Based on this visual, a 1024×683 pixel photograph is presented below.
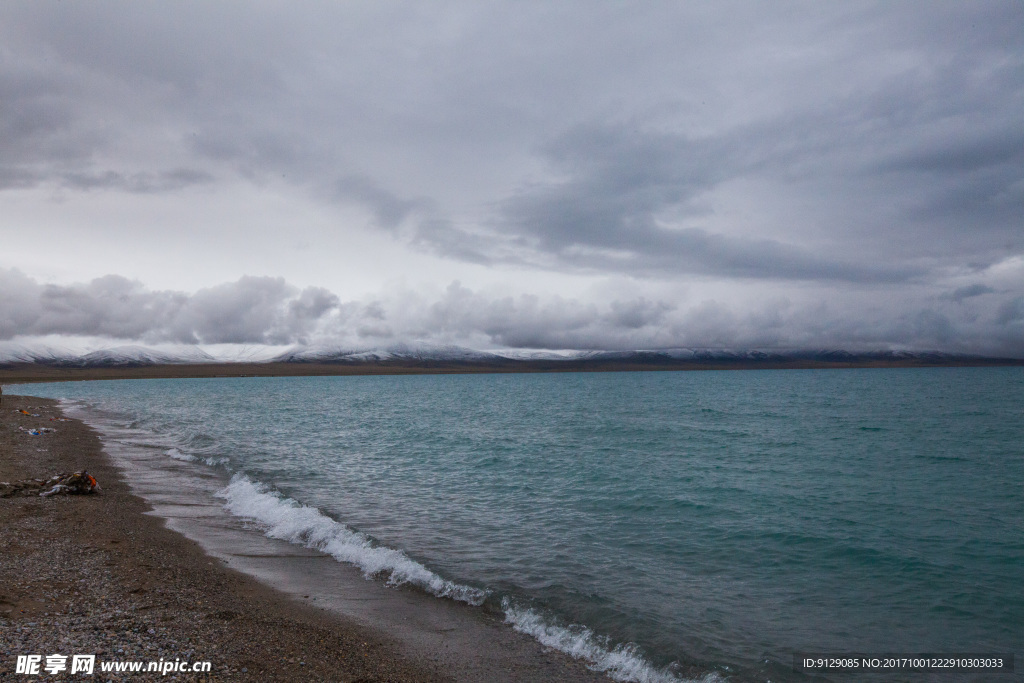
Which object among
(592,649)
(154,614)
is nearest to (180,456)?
(154,614)

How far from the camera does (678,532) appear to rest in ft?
57.1

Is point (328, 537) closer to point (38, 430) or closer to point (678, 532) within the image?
point (678, 532)

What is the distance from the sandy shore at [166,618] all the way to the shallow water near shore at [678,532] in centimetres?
268

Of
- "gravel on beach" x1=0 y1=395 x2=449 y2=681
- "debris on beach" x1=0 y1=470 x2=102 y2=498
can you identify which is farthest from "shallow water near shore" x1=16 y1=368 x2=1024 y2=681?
"debris on beach" x1=0 y1=470 x2=102 y2=498

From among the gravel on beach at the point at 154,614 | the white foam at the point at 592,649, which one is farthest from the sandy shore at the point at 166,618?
the white foam at the point at 592,649

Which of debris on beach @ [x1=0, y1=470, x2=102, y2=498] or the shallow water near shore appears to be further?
debris on beach @ [x1=0, y1=470, x2=102, y2=498]

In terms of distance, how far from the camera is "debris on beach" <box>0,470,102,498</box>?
720 inches

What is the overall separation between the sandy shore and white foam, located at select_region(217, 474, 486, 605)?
8.02 ft

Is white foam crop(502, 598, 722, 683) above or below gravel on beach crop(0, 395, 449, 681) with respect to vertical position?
below

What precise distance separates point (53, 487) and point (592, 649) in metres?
19.5

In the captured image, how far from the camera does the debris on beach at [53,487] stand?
60.0 ft

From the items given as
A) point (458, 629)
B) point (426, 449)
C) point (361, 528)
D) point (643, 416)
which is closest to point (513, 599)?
point (458, 629)

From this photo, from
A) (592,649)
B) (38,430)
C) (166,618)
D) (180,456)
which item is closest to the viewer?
(166,618)

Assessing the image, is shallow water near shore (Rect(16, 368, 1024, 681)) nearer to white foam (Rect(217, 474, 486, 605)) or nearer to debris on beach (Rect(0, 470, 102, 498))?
white foam (Rect(217, 474, 486, 605))
